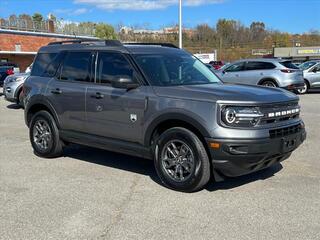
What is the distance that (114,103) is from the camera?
6.33m

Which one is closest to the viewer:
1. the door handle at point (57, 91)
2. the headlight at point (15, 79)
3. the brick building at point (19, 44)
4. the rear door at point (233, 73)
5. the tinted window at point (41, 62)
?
the door handle at point (57, 91)

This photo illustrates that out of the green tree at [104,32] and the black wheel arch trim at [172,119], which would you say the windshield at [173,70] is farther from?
the green tree at [104,32]

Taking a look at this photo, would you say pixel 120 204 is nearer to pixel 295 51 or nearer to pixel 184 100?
pixel 184 100

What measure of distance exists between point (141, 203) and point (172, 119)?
3.73ft

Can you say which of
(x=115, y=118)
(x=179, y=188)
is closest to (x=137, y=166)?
(x=115, y=118)

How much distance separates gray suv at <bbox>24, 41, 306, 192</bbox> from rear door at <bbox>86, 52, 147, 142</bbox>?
0.01 meters

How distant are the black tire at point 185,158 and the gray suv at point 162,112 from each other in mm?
13

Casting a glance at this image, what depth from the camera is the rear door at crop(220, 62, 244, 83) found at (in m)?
19.3

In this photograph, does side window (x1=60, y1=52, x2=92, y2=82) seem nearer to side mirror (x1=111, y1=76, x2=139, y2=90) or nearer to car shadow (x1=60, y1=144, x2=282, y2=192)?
side mirror (x1=111, y1=76, x2=139, y2=90)

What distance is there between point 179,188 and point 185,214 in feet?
2.66

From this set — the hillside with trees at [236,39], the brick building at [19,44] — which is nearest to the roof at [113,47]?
the brick building at [19,44]

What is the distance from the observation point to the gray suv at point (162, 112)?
A: 209 inches

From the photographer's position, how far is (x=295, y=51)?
2908 inches

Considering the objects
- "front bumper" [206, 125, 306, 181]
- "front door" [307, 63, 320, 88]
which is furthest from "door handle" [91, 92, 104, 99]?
"front door" [307, 63, 320, 88]
